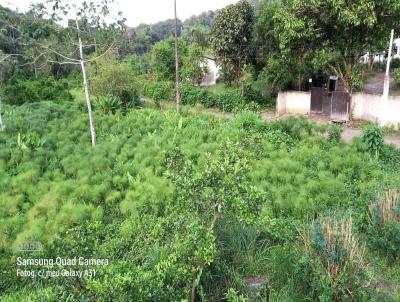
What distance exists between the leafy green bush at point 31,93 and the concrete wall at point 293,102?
11.7 meters

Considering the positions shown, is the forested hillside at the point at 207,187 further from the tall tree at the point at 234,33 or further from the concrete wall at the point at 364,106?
the concrete wall at the point at 364,106

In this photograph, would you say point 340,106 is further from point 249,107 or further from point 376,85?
point 376,85

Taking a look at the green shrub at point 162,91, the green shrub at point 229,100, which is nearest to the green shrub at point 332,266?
the green shrub at point 229,100

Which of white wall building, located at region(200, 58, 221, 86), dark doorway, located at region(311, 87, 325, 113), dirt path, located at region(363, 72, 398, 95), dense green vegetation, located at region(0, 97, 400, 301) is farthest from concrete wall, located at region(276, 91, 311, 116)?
white wall building, located at region(200, 58, 221, 86)

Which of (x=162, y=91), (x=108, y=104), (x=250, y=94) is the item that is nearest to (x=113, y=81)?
(x=108, y=104)

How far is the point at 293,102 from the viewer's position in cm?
1711

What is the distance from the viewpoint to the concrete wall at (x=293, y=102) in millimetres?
16734

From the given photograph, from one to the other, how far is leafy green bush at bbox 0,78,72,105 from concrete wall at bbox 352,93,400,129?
14956 mm

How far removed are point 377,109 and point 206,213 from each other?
11.6m

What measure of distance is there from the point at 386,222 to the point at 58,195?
6.24 metres

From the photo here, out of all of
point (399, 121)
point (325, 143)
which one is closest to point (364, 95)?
point (399, 121)

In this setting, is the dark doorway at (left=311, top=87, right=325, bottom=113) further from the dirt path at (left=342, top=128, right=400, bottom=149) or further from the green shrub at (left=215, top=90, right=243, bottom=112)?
the green shrub at (left=215, top=90, right=243, bottom=112)

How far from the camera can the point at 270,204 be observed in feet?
24.0

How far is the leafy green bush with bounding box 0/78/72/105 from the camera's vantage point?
1983 centimetres
